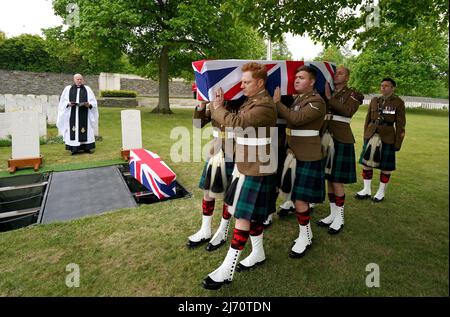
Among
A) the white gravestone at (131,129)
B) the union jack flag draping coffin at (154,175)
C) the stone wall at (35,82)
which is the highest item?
the stone wall at (35,82)

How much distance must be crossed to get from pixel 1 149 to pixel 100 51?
9.05 meters

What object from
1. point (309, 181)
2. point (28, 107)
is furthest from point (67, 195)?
point (28, 107)

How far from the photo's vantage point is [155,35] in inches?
683

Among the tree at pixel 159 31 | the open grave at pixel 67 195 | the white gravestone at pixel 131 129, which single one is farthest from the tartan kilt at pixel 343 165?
the tree at pixel 159 31

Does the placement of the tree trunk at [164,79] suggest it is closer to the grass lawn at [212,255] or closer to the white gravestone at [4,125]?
the white gravestone at [4,125]

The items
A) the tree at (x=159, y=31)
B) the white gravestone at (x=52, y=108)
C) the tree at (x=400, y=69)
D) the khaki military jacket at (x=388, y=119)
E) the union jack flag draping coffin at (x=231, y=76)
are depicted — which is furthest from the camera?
the tree at (x=400, y=69)

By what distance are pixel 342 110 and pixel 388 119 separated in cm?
164

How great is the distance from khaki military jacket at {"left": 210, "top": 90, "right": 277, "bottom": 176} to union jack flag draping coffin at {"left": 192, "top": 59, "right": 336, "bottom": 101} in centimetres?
32

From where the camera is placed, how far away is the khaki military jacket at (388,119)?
193 inches

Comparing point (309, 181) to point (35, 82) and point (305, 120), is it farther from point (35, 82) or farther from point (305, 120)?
point (35, 82)

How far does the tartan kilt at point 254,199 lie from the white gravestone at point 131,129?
16.8 feet

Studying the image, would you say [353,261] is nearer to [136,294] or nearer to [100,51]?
[136,294]

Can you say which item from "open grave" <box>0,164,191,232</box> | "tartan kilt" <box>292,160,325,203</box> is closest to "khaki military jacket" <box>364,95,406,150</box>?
"tartan kilt" <box>292,160,325,203</box>
